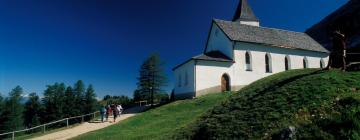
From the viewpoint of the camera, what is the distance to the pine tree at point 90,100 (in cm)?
8175

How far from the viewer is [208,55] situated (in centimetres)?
3731

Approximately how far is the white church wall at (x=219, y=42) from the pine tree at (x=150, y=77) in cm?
1641

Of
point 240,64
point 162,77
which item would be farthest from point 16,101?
point 240,64

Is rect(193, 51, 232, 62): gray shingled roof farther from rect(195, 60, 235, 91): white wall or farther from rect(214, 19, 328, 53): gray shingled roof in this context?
rect(214, 19, 328, 53): gray shingled roof

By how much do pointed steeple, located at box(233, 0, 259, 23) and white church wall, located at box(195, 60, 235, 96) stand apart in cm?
1590

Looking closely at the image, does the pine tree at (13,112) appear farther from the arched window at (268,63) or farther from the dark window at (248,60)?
the arched window at (268,63)

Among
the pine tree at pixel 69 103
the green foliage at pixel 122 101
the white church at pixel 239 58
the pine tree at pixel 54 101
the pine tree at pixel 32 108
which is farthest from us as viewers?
the pine tree at pixel 32 108

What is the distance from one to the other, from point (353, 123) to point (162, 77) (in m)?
50.4

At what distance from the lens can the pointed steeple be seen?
49.4 m

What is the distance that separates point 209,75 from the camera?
116ft

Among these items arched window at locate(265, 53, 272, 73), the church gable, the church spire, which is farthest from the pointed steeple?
arched window at locate(265, 53, 272, 73)

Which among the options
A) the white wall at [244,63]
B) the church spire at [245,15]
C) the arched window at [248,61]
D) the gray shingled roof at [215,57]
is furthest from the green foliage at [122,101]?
the church spire at [245,15]

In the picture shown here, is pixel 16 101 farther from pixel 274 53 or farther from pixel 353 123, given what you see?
pixel 353 123

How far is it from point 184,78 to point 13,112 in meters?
54.3
